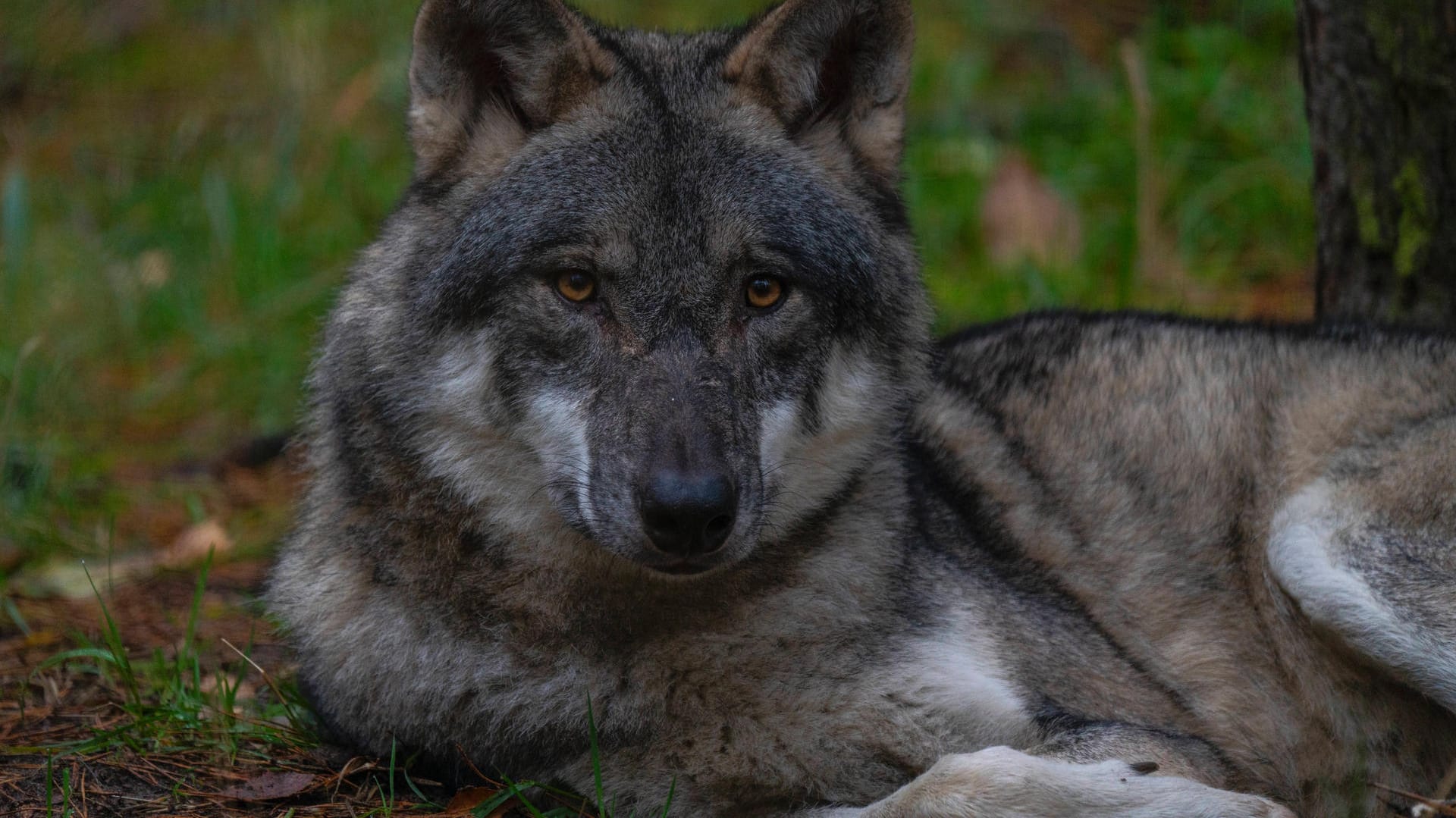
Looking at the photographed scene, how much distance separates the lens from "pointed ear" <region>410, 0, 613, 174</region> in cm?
344

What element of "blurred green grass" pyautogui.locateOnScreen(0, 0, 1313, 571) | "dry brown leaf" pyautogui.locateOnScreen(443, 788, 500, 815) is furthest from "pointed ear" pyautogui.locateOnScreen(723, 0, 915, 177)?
"blurred green grass" pyautogui.locateOnScreen(0, 0, 1313, 571)

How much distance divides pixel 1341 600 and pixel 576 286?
2.37 meters

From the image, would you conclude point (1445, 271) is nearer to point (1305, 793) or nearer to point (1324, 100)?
point (1324, 100)

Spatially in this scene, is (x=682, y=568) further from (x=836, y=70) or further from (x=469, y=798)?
(x=836, y=70)

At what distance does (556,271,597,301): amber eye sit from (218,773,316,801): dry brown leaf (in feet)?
4.87

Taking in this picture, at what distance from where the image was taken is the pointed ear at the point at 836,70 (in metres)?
3.63

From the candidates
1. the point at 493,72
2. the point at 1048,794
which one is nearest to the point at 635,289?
the point at 493,72

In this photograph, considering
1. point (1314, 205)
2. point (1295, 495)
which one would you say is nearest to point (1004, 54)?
point (1314, 205)

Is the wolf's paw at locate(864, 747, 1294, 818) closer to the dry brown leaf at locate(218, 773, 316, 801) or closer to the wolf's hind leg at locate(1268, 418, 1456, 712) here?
the wolf's hind leg at locate(1268, 418, 1456, 712)

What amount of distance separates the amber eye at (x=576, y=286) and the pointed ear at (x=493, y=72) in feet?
1.45

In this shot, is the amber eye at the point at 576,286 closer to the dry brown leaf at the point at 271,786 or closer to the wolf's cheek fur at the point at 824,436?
the wolf's cheek fur at the point at 824,436

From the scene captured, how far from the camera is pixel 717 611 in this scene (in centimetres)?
355

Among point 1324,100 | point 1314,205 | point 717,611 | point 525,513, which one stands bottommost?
point 717,611

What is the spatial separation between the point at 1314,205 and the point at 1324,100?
0.44 metres
